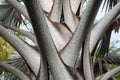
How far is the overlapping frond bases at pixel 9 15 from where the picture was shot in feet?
11.8

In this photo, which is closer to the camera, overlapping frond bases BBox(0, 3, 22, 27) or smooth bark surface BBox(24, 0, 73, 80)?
smooth bark surface BBox(24, 0, 73, 80)

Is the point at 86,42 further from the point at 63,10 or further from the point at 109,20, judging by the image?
the point at 63,10

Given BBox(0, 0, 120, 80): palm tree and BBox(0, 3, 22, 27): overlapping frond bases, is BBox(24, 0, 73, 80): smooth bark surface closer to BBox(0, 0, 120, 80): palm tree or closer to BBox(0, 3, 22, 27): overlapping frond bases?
BBox(0, 0, 120, 80): palm tree

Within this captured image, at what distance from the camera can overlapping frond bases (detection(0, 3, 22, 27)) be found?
3.60m

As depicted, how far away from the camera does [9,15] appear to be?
3697 mm

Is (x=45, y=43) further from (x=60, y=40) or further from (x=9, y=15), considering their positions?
(x=9, y=15)

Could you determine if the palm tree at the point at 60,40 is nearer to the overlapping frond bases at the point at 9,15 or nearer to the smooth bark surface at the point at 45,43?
the smooth bark surface at the point at 45,43

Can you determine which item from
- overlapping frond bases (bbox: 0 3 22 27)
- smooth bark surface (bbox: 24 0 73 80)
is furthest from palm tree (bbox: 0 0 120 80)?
overlapping frond bases (bbox: 0 3 22 27)

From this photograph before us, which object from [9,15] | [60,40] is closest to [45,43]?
[60,40]

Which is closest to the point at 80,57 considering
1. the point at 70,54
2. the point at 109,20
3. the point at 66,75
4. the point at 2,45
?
the point at 70,54

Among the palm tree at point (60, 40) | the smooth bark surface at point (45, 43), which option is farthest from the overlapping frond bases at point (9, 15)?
the smooth bark surface at point (45, 43)

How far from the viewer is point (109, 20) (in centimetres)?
182

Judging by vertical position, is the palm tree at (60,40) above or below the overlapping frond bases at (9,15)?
above

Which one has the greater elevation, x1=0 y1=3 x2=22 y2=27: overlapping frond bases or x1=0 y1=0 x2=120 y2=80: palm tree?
x1=0 y1=0 x2=120 y2=80: palm tree
